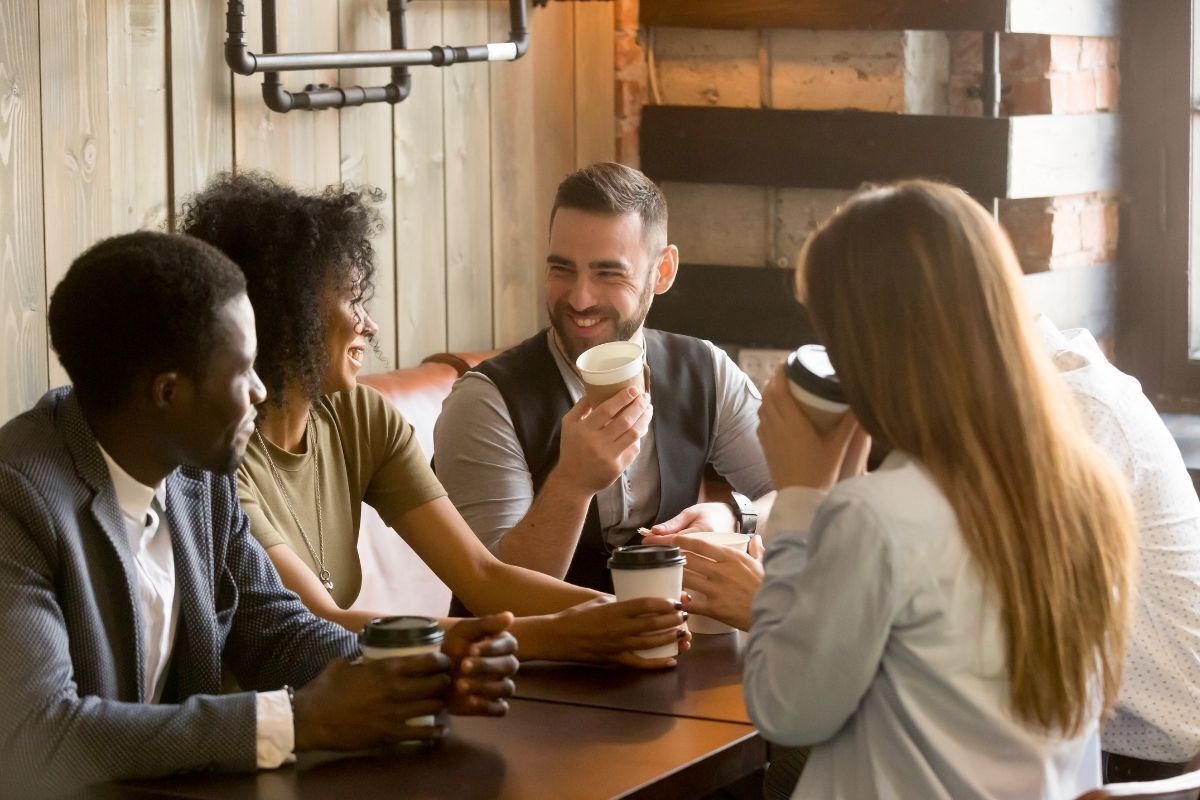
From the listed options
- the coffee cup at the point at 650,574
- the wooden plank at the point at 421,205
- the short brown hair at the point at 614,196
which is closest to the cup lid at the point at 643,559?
the coffee cup at the point at 650,574

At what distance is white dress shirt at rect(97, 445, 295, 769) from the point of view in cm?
165

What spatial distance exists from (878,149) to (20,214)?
1831 mm

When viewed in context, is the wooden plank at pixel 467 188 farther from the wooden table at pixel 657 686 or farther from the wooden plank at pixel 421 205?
the wooden table at pixel 657 686

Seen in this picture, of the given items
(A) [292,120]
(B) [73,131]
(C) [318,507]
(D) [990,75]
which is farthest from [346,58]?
(D) [990,75]

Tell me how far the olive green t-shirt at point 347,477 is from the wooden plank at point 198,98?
68 cm

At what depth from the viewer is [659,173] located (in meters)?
3.75

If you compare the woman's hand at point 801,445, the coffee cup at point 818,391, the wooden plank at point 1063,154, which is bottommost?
the woman's hand at point 801,445

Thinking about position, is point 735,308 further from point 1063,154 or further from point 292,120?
point 292,120

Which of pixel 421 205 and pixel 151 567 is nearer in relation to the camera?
pixel 151 567

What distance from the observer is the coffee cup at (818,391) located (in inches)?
60.3

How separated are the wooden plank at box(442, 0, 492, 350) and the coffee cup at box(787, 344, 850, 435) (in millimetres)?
1978

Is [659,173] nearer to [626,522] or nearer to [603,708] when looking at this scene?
[626,522]

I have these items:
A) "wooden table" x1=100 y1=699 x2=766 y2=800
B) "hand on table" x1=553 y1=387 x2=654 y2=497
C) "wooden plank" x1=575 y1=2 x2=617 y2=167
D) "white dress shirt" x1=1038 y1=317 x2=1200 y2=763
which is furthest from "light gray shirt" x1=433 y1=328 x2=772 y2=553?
"wooden plank" x1=575 y1=2 x2=617 y2=167

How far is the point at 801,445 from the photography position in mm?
1567
